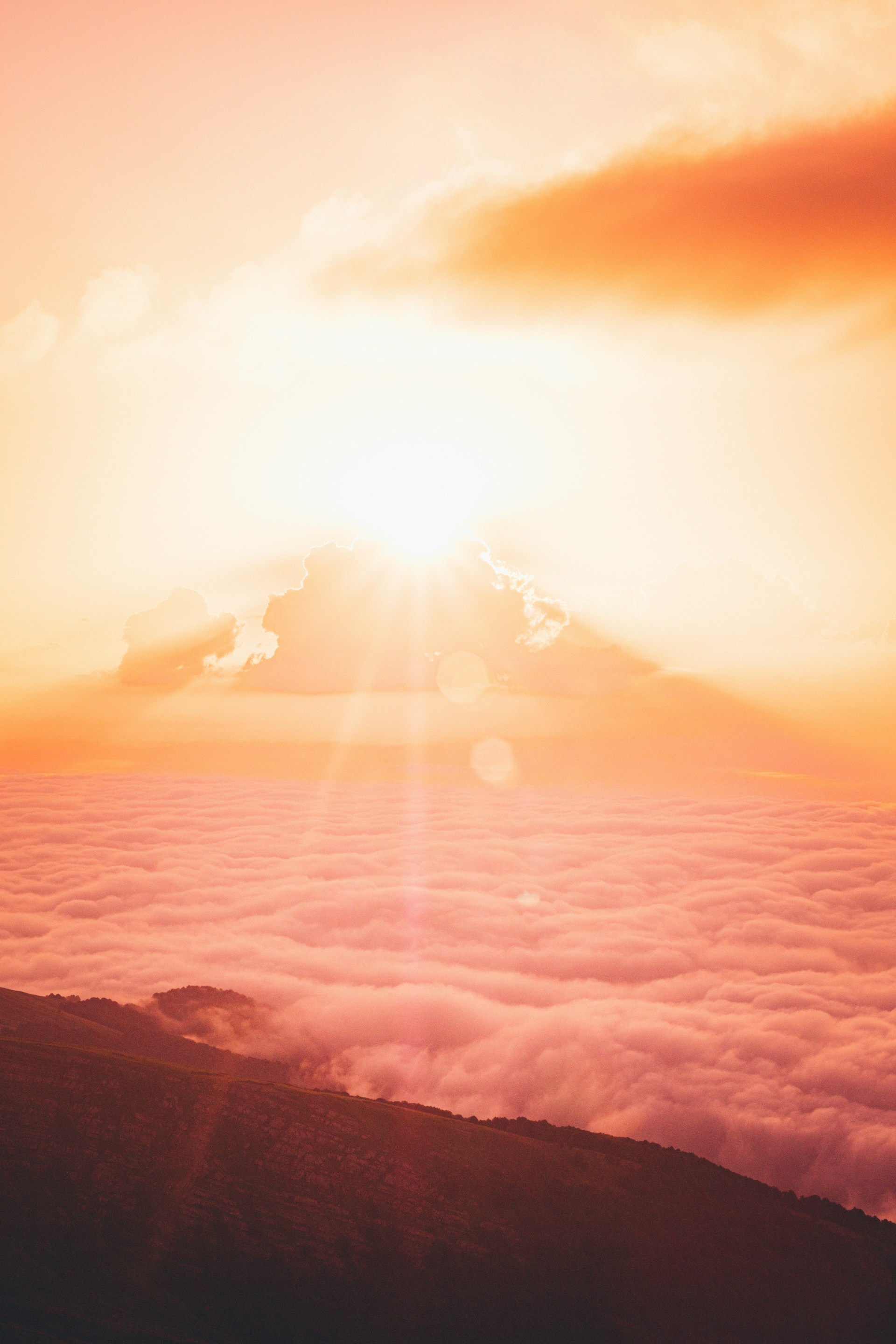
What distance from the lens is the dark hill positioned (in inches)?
933

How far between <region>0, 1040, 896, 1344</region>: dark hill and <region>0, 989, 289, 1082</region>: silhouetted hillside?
127 inches

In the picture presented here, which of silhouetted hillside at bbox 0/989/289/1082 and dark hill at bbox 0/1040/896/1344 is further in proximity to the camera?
silhouetted hillside at bbox 0/989/289/1082

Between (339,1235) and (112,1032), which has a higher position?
(112,1032)

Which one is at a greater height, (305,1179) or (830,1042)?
(305,1179)

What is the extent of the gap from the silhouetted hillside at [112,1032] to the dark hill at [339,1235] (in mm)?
3225

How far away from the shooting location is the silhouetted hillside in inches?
1473

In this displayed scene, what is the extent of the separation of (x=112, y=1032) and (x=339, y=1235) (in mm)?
26375

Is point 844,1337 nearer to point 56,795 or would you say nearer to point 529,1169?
point 529,1169

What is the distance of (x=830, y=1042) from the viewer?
71250 mm

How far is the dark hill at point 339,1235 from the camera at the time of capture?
23.7 metres

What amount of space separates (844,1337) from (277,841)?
12760 centimetres

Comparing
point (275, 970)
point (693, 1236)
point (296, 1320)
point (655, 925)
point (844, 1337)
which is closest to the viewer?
point (296, 1320)

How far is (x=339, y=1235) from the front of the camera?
1036 inches

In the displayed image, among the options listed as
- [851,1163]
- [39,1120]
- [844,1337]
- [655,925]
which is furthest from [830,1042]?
[39,1120]
